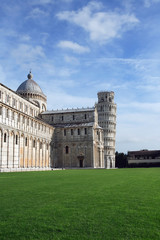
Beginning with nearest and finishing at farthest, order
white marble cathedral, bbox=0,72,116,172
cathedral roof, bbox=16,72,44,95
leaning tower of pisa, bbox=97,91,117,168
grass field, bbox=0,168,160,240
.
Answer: grass field, bbox=0,168,160,240 < white marble cathedral, bbox=0,72,116,172 < cathedral roof, bbox=16,72,44,95 < leaning tower of pisa, bbox=97,91,117,168

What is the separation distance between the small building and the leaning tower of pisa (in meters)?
8.98

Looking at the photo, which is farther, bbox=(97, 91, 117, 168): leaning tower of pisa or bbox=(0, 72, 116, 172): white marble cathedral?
bbox=(97, 91, 117, 168): leaning tower of pisa

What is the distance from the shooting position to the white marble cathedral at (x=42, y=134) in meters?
40.2

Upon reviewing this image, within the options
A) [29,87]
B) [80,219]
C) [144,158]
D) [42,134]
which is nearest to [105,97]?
[144,158]

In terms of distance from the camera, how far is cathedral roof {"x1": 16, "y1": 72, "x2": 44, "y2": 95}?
229 feet

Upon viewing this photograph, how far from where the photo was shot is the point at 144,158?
288 ft

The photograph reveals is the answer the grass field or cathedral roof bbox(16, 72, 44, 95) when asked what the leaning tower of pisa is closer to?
cathedral roof bbox(16, 72, 44, 95)

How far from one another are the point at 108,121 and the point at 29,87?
38.7 metres

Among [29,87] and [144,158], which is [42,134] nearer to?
[29,87]

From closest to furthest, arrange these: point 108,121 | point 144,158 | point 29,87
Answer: point 29,87
point 144,158
point 108,121

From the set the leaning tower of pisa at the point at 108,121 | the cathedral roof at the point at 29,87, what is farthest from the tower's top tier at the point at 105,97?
the cathedral roof at the point at 29,87

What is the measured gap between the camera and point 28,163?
46.9 meters

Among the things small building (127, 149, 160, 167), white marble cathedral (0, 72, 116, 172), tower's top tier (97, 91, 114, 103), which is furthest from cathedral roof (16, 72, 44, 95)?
small building (127, 149, 160, 167)

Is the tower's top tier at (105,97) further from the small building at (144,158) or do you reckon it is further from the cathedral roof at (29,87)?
the cathedral roof at (29,87)
